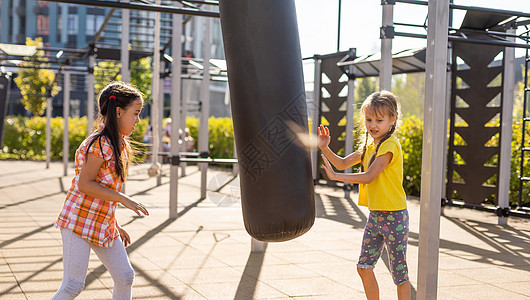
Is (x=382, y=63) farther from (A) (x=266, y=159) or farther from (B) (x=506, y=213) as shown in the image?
(A) (x=266, y=159)

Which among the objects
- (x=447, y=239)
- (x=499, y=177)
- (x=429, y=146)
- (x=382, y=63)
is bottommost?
(x=447, y=239)

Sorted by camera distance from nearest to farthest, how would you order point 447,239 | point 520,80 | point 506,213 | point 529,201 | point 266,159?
point 266,159 < point 447,239 < point 506,213 < point 529,201 < point 520,80

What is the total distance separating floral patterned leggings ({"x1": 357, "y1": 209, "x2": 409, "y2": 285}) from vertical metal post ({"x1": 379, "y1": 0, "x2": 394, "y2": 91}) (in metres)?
4.41

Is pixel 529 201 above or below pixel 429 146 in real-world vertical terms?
below

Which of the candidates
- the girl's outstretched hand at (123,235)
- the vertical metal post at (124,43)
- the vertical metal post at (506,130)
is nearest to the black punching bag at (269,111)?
the girl's outstretched hand at (123,235)

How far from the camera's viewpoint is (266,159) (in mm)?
2477

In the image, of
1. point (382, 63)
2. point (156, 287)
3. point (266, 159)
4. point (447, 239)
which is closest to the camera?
point (266, 159)

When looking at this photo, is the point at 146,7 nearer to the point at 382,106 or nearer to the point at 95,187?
the point at 382,106

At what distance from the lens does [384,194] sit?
11.9ft

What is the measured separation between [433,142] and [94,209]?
1.69 meters

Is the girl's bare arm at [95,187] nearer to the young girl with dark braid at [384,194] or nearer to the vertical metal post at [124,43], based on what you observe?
the young girl with dark braid at [384,194]

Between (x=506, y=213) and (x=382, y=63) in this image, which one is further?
(x=506, y=213)

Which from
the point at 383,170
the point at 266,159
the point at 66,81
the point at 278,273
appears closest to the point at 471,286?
the point at 278,273

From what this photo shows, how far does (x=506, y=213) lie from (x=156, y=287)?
5798 millimetres
